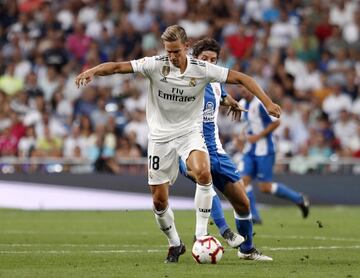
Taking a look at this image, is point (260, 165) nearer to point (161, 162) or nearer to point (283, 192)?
point (283, 192)

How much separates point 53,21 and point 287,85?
5.97 metres

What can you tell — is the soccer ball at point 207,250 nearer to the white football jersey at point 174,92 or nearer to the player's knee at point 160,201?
the player's knee at point 160,201

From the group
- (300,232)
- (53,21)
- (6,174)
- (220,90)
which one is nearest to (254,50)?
(53,21)

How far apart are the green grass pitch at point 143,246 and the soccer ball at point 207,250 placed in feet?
0.42

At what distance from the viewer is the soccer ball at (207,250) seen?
36.7 ft

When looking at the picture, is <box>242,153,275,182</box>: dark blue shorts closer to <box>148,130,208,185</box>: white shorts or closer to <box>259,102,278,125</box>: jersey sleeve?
<box>259,102,278,125</box>: jersey sleeve

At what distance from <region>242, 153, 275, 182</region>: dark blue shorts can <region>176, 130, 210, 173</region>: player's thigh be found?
22.9 ft

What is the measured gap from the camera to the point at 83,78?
10.8m

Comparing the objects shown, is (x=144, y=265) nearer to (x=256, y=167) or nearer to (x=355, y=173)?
(x=256, y=167)

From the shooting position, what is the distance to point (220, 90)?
41.5 ft

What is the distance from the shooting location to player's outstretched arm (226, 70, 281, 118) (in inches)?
436

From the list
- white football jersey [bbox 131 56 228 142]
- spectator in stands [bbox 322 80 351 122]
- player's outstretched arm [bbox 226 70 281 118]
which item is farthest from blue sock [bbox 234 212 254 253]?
spectator in stands [bbox 322 80 351 122]

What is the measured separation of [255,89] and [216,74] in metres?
0.46

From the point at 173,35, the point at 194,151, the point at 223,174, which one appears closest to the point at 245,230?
the point at 223,174
